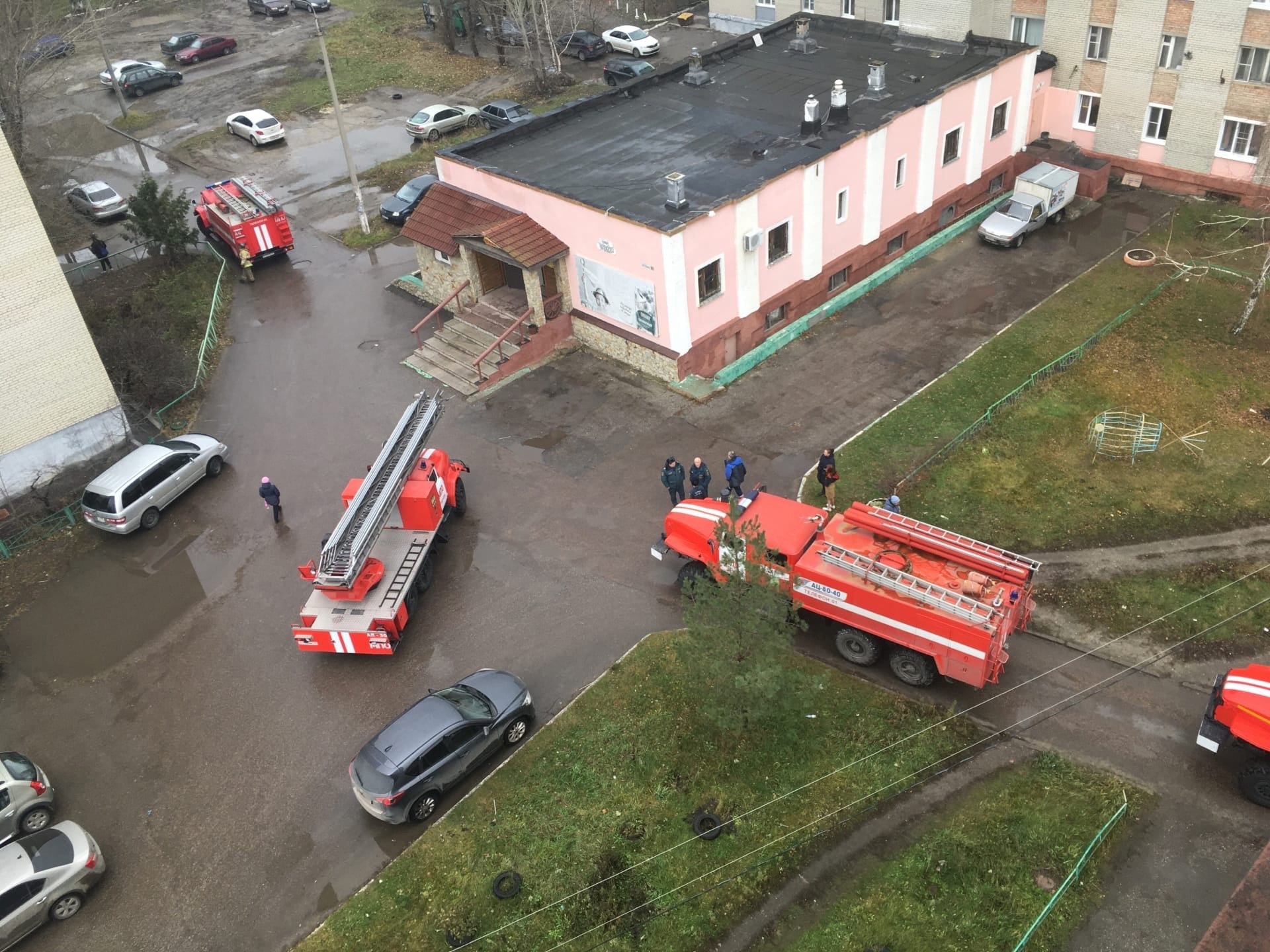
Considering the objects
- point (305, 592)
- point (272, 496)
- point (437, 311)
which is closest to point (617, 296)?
point (437, 311)

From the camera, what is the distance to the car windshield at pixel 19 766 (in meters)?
16.3

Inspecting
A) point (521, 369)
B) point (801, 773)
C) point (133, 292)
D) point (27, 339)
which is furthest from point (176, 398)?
point (801, 773)

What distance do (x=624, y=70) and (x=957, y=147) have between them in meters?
19.8

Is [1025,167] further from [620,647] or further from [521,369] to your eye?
[620,647]

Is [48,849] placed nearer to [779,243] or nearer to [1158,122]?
[779,243]

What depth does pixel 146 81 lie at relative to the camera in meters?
51.8

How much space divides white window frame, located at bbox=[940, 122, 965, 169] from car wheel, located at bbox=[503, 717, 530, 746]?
76.9 ft

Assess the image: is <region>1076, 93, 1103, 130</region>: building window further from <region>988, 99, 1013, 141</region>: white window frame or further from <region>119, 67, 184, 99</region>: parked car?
<region>119, 67, 184, 99</region>: parked car

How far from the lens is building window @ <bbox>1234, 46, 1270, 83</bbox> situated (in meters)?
29.4

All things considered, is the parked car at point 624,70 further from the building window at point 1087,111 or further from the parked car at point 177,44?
the parked car at point 177,44

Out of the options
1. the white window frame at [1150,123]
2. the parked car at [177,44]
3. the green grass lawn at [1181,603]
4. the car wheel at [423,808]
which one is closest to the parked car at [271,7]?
the parked car at [177,44]

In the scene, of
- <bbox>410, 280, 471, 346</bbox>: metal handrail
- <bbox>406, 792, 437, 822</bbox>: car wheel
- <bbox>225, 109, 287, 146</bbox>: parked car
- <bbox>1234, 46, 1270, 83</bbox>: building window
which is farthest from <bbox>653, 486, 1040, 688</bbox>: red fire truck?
<bbox>225, 109, 287, 146</bbox>: parked car

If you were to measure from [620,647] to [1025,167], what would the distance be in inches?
1016

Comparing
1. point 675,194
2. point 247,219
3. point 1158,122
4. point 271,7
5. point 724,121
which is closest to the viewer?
point 675,194
